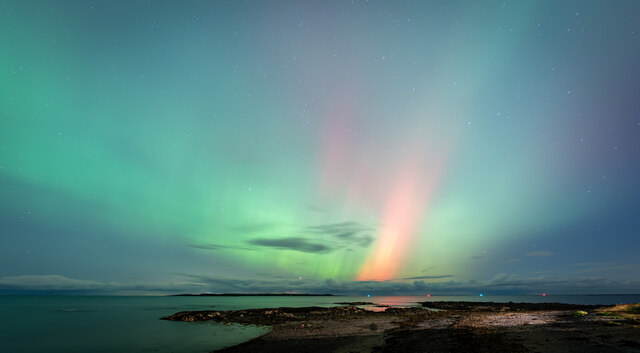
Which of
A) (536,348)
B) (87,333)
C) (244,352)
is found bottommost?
(87,333)

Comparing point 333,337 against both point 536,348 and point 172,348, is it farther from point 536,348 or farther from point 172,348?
point 536,348

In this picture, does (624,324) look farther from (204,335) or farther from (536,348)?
(204,335)

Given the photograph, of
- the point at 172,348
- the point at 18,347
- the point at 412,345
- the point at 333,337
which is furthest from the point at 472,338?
the point at 18,347

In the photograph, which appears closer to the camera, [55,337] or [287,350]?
[287,350]

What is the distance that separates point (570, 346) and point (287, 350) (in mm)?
23442

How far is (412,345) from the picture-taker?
28141mm

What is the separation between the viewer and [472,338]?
29.8m

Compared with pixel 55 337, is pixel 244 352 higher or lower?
higher

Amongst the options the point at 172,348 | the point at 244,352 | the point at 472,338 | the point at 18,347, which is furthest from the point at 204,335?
the point at 472,338

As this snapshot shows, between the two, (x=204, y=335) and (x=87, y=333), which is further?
(x=87, y=333)

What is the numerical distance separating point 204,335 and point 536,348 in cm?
3724

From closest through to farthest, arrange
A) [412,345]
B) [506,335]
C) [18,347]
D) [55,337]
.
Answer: [412,345], [506,335], [18,347], [55,337]

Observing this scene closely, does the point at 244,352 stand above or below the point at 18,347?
above

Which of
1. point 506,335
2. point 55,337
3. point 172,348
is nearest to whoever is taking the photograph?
point 506,335
